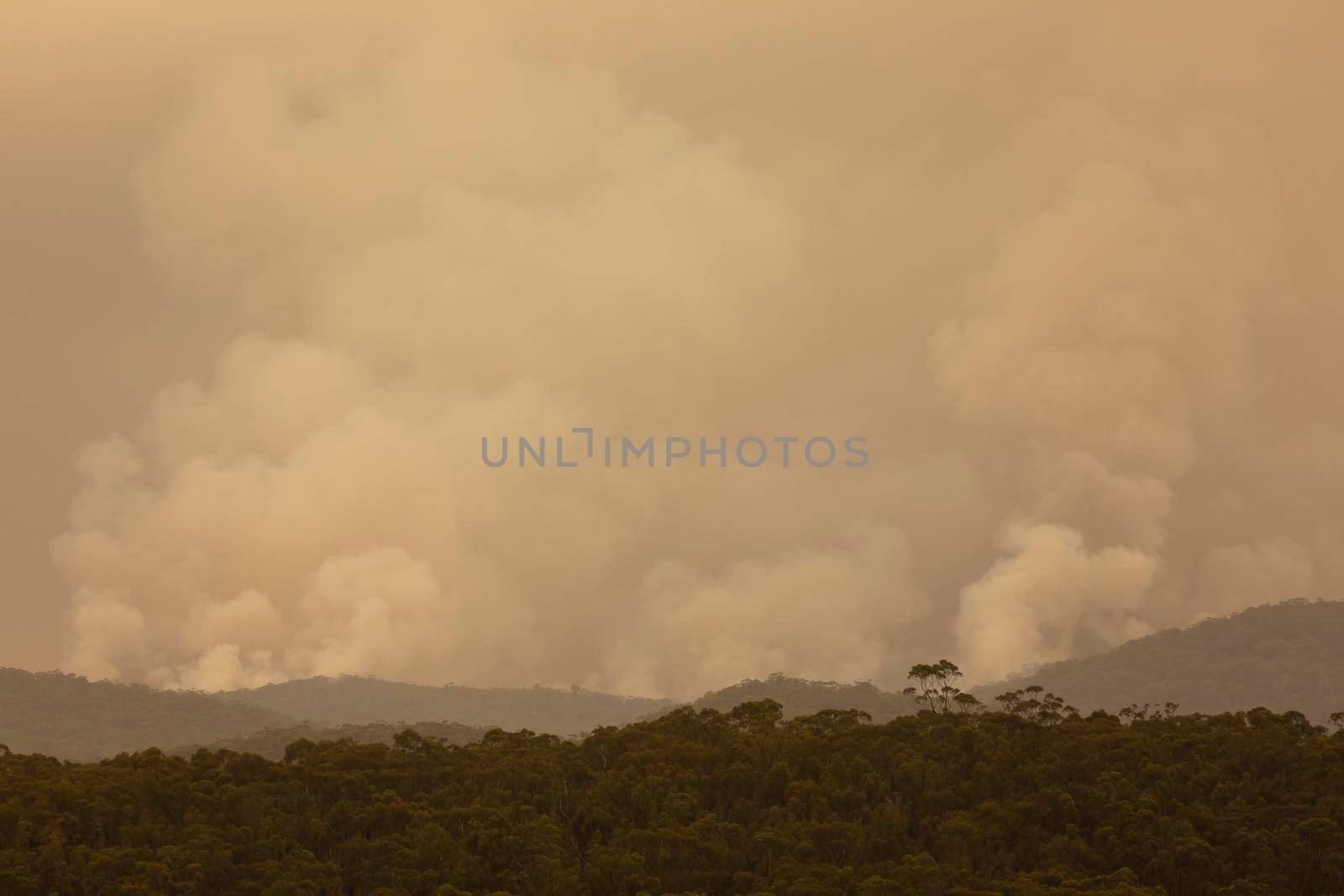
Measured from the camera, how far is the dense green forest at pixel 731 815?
298 ft

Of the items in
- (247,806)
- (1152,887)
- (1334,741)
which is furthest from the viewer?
(1334,741)

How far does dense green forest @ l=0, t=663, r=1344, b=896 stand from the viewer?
90.7m

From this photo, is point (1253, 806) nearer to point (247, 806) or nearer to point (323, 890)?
point (323, 890)

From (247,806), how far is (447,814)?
13.9m

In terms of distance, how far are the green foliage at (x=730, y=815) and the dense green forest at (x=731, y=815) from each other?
0.59 ft

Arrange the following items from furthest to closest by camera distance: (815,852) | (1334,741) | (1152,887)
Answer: (1334,741) < (815,852) < (1152,887)

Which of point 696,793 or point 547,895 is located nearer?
point 547,895

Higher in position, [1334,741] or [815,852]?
[1334,741]

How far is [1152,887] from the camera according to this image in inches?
3497

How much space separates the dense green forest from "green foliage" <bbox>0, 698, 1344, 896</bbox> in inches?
7.1

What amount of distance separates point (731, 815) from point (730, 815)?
39cm

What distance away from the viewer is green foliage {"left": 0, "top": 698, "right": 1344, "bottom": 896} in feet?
298

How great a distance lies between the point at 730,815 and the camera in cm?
10562

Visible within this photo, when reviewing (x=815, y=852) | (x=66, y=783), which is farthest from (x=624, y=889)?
(x=66, y=783)
